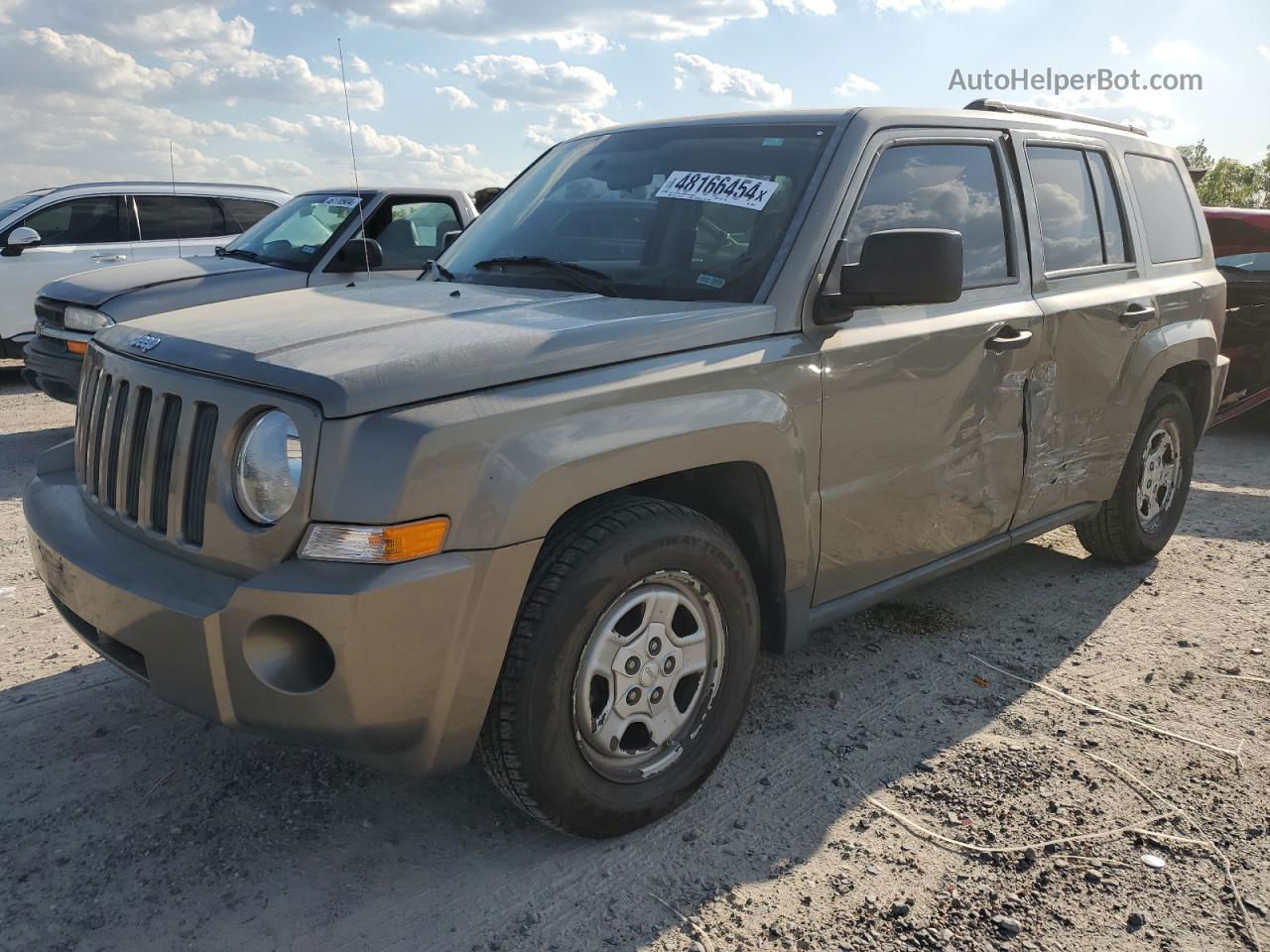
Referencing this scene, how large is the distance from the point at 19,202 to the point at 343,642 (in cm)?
996

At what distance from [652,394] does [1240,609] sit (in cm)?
326

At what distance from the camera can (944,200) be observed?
3.59 meters

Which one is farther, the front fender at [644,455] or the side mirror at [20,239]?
the side mirror at [20,239]

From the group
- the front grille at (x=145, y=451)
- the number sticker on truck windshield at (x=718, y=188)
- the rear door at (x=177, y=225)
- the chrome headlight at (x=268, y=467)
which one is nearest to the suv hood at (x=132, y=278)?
the rear door at (x=177, y=225)

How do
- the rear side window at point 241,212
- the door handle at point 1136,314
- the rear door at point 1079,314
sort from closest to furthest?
1. the rear door at point 1079,314
2. the door handle at point 1136,314
3. the rear side window at point 241,212

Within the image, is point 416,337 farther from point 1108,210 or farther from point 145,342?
point 1108,210

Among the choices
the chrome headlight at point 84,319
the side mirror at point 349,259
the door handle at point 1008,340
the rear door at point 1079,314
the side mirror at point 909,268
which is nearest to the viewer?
the side mirror at point 909,268

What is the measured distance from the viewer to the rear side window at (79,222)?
9.97 meters

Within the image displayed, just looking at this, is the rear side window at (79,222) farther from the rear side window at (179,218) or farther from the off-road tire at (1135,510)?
the off-road tire at (1135,510)

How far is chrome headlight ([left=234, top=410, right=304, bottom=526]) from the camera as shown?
234cm

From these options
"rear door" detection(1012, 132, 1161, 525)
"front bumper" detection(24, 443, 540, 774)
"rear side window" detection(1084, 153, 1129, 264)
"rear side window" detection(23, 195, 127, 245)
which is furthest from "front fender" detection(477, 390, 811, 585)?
"rear side window" detection(23, 195, 127, 245)

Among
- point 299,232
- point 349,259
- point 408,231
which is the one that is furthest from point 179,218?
point 349,259

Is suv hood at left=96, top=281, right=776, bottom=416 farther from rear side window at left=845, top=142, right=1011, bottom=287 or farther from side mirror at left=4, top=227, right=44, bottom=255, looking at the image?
side mirror at left=4, top=227, right=44, bottom=255

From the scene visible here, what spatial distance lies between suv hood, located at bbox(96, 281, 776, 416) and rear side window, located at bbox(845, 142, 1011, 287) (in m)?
0.63
